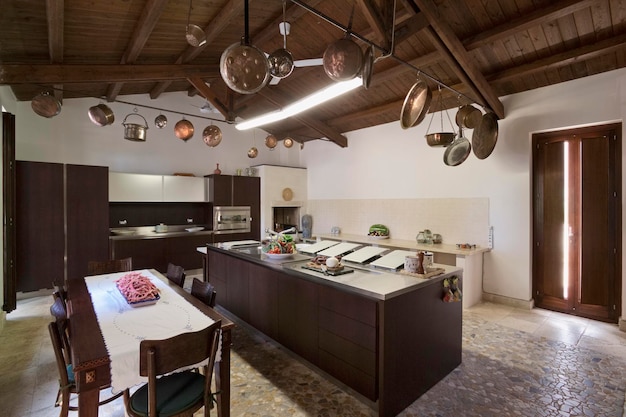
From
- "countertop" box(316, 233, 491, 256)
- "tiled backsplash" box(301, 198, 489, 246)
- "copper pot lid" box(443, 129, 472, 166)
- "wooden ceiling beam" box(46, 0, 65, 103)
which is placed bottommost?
"countertop" box(316, 233, 491, 256)

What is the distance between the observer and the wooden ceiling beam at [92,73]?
336 centimetres

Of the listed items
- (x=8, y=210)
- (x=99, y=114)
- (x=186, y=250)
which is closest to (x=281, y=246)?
(x=99, y=114)

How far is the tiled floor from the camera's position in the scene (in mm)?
2135

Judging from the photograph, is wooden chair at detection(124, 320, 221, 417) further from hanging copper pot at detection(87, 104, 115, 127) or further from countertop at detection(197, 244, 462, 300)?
hanging copper pot at detection(87, 104, 115, 127)

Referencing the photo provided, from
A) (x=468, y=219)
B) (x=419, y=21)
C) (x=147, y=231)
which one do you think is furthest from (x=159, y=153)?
(x=468, y=219)

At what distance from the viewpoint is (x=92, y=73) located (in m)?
3.74

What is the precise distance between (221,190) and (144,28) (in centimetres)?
346

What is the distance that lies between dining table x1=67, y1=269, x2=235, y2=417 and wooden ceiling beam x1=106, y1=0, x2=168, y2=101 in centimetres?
257

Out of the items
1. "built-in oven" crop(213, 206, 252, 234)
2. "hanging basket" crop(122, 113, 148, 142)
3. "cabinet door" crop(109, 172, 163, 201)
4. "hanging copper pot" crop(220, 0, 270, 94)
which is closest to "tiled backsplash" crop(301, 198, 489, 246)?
"built-in oven" crop(213, 206, 252, 234)

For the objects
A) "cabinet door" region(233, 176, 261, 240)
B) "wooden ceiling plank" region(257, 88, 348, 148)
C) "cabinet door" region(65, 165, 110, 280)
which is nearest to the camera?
"cabinet door" region(65, 165, 110, 280)

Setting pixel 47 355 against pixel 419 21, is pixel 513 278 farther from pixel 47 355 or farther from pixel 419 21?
pixel 47 355

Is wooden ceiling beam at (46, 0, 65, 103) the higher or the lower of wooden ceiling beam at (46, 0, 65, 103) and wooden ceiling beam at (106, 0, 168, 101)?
the lower

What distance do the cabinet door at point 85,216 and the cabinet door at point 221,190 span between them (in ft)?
5.79

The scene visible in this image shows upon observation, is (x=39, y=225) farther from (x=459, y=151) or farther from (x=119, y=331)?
(x=459, y=151)
